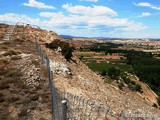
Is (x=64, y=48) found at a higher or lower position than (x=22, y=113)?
higher

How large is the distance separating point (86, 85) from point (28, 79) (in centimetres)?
493

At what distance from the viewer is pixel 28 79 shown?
16609mm

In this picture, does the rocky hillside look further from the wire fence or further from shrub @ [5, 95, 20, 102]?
the wire fence

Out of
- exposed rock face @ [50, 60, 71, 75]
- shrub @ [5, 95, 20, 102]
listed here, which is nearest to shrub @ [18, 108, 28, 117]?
shrub @ [5, 95, 20, 102]

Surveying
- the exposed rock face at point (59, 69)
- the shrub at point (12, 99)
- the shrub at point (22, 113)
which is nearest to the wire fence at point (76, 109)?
the shrub at point (22, 113)

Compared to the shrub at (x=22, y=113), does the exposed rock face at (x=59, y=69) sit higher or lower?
higher

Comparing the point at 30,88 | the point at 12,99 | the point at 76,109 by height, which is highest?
the point at 76,109

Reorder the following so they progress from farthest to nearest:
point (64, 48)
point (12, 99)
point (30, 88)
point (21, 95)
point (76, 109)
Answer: point (64, 48), point (30, 88), point (21, 95), point (12, 99), point (76, 109)

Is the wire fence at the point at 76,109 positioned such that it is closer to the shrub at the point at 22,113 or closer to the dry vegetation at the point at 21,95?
the dry vegetation at the point at 21,95

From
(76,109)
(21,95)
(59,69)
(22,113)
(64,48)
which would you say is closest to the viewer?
(76,109)

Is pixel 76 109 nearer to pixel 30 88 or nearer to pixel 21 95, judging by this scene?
pixel 21 95

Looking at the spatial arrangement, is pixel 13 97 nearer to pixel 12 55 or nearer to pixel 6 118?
pixel 6 118

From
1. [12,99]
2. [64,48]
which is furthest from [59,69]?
[64,48]

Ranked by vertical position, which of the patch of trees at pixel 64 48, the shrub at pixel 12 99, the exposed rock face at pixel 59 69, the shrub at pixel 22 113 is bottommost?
the shrub at pixel 22 113
